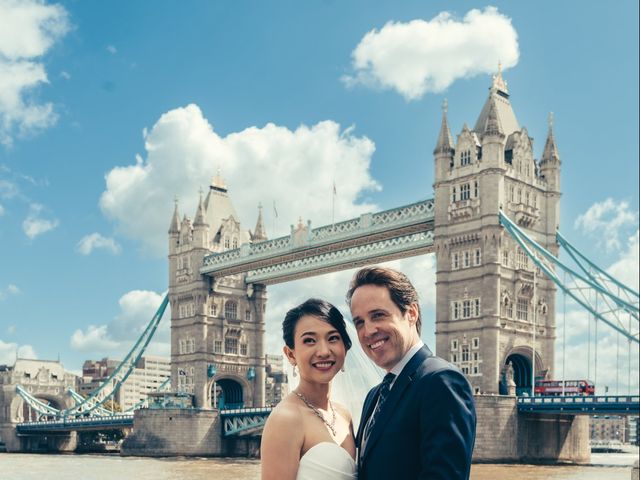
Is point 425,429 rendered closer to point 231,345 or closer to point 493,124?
point 493,124

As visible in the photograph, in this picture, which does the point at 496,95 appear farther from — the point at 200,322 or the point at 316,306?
the point at 316,306

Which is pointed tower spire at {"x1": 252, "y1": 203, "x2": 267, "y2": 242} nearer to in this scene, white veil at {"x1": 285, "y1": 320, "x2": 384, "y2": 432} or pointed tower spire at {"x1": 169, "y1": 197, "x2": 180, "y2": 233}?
pointed tower spire at {"x1": 169, "y1": 197, "x2": 180, "y2": 233}

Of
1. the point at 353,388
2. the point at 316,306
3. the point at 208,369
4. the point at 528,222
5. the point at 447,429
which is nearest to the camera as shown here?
the point at 447,429

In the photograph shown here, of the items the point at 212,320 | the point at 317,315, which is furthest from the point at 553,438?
the point at 317,315

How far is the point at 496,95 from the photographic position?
163 feet

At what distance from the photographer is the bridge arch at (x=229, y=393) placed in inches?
2552

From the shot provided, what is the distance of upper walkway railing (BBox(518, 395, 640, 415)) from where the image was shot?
40.4m

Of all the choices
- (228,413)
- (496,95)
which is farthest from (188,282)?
(496,95)

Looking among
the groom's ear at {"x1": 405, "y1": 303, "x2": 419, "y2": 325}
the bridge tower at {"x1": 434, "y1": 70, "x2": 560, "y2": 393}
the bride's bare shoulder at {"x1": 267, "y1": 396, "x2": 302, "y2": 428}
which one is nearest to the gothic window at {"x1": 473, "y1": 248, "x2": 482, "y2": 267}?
the bridge tower at {"x1": 434, "y1": 70, "x2": 560, "y2": 393}

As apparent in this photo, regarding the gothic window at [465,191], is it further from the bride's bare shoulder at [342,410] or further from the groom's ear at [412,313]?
the groom's ear at [412,313]

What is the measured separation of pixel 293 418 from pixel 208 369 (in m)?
59.6

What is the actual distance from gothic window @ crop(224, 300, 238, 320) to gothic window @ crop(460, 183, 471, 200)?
22.8 metres

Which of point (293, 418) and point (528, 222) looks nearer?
point (293, 418)

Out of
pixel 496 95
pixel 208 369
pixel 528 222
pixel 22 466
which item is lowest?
pixel 22 466
